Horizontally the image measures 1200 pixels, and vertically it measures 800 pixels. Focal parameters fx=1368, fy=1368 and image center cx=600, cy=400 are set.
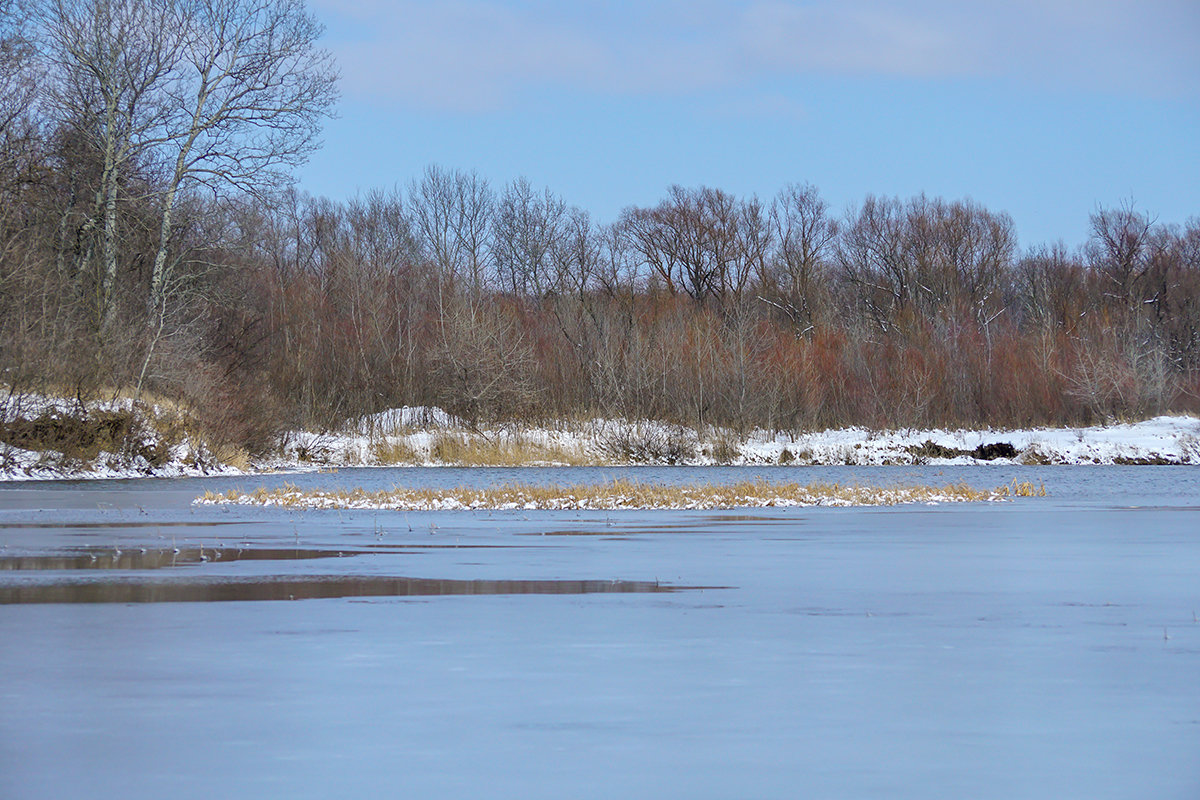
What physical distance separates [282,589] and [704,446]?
3414cm

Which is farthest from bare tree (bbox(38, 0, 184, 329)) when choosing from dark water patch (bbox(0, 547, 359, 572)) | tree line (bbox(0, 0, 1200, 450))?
dark water patch (bbox(0, 547, 359, 572))

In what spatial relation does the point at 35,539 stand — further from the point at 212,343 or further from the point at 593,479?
the point at 212,343

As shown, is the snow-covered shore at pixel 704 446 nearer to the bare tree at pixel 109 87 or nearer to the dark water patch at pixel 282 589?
the bare tree at pixel 109 87

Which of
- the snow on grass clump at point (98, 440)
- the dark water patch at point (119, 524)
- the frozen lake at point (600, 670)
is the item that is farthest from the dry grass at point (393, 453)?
the frozen lake at point (600, 670)

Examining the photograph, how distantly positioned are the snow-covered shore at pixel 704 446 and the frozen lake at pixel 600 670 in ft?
92.3

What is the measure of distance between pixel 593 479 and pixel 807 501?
36.9 ft

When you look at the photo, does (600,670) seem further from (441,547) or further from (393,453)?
→ (393,453)

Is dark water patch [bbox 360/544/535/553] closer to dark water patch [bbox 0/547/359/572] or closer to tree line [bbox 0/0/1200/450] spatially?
dark water patch [bbox 0/547/359/572]

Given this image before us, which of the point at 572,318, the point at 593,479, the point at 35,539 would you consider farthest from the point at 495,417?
the point at 35,539

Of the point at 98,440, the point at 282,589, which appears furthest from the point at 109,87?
the point at 282,589

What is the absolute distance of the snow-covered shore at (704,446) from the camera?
145 ft

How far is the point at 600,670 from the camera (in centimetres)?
752

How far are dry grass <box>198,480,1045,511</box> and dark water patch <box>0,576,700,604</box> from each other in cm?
1170

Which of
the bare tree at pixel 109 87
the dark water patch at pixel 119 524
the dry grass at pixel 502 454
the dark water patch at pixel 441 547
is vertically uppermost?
the bare tree at pixel 109 87
